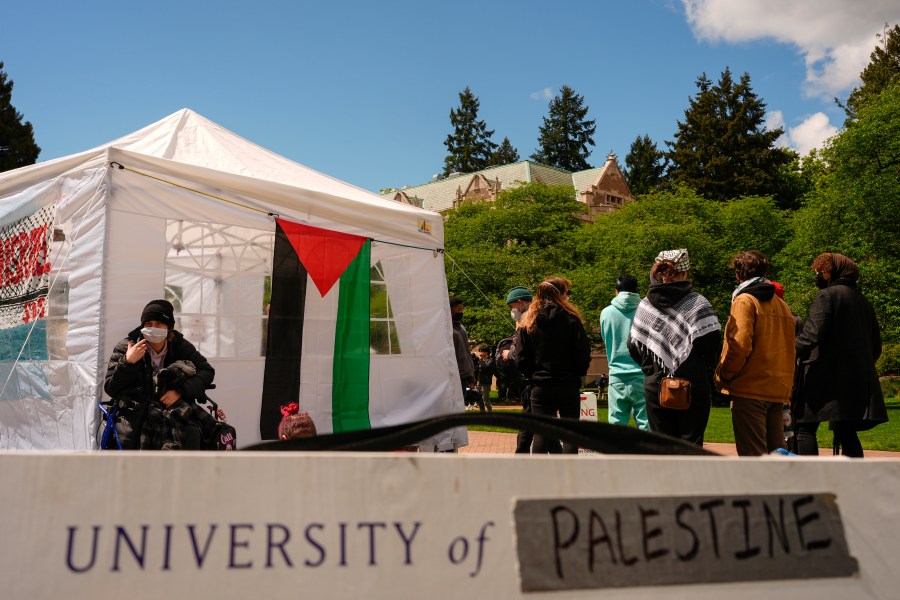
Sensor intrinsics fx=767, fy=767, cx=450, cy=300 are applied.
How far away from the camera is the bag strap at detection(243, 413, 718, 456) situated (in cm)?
141

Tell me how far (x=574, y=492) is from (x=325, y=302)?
668 centimetres

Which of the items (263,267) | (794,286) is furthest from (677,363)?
(794,286)

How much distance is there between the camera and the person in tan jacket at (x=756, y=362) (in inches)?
201

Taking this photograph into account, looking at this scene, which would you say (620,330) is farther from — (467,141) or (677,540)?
(467,141)

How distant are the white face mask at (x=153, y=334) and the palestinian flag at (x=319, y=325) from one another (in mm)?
1922

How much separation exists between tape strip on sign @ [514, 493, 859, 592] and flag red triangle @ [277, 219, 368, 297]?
6.43m

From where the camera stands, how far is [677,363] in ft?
16.5

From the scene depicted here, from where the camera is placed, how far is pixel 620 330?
266 inches

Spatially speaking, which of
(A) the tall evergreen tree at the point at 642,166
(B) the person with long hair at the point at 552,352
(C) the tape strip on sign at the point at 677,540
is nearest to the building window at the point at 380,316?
(B) the person with long hair at the point at 552,352

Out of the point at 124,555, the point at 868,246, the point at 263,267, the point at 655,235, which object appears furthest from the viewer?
the point at 655,235

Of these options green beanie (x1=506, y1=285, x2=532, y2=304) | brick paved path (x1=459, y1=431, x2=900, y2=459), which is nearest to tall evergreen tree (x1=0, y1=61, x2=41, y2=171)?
brick paved path (x1=459, y1=431, x2=900, y2=459)

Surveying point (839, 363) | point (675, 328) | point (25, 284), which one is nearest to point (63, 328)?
point (25, 284)

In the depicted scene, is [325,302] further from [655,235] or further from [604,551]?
[655,235]

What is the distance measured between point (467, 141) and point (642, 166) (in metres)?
18.1
